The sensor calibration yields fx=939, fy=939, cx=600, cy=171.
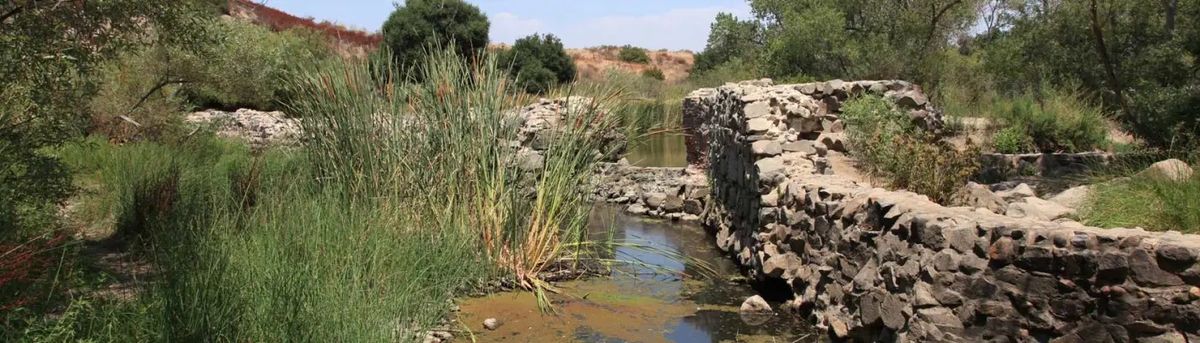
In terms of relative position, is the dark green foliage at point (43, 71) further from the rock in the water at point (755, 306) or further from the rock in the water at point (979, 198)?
the rock in the water at point (979, 198)

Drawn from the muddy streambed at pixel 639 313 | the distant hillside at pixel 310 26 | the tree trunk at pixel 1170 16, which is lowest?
the muddy streambed at pixel 639 313

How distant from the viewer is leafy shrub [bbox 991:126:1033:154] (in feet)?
44.5

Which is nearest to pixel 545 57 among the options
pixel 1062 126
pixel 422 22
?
pixel 422 22

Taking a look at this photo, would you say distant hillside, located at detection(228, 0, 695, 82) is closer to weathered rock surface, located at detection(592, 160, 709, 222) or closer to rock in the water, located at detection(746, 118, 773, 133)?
weathered rock surface, located at detection(592, 160, 709, 222)

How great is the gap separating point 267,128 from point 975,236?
16324 millimetres

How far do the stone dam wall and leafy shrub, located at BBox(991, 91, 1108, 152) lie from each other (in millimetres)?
4677

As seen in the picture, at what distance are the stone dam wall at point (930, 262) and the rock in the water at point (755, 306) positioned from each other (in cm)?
24

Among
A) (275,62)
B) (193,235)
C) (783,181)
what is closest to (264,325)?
(193,235)

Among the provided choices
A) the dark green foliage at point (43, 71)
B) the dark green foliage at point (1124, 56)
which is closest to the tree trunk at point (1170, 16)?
the dark green foliage at point (1124, 56)

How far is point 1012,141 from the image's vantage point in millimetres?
13586

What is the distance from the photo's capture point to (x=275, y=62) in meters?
15.9

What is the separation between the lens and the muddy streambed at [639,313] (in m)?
6.81

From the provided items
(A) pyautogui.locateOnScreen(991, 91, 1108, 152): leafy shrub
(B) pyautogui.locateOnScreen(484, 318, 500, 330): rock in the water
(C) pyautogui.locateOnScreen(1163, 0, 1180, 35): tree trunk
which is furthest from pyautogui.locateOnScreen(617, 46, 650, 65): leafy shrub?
(B) pyautogui.locateOnScreen(484, 318, 500, 330): rock in the water

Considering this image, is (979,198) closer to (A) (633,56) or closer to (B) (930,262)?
(B) (930,262)
